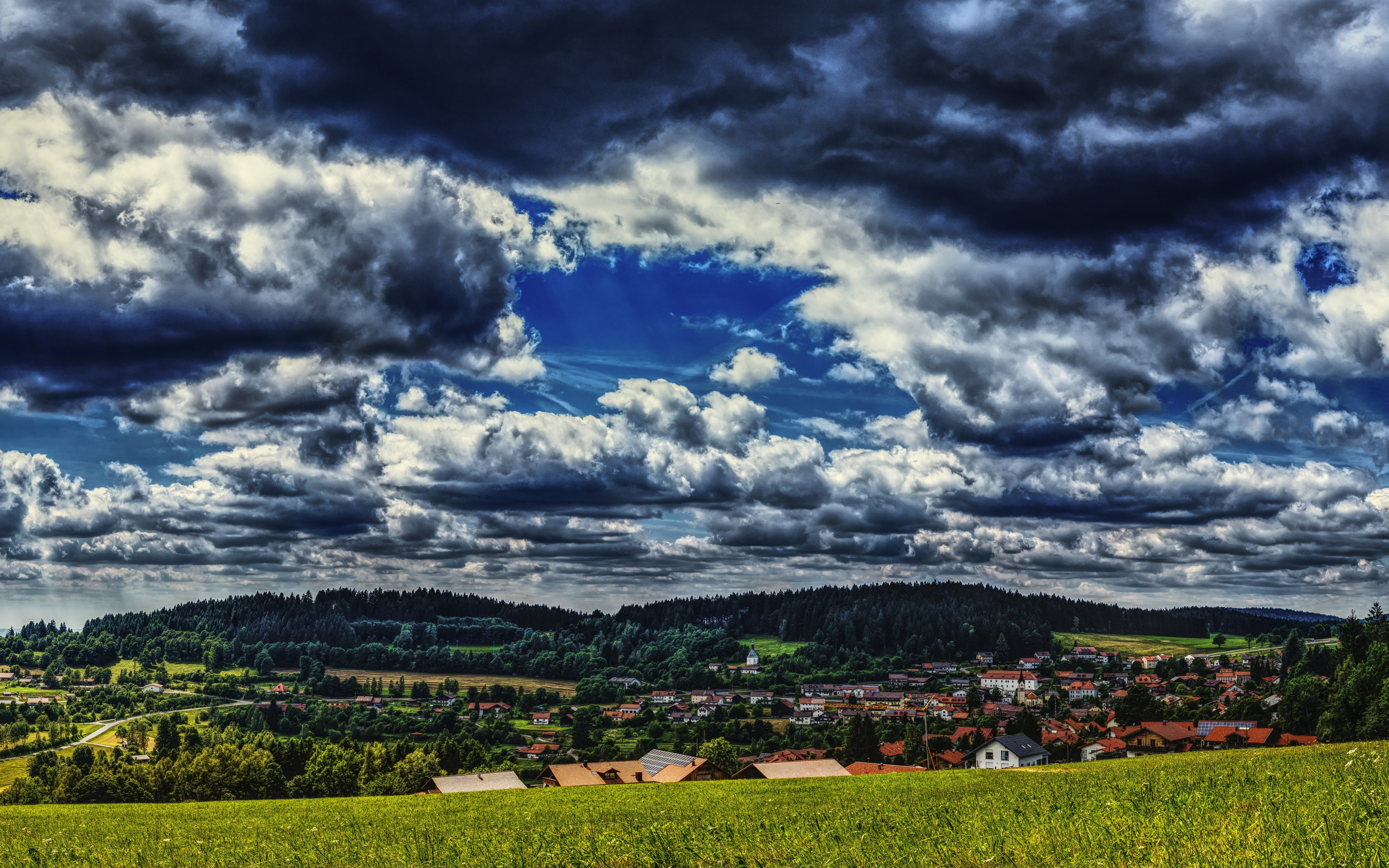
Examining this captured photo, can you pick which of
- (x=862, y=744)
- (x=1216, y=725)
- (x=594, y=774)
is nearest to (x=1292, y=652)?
(x=1216, y=725)

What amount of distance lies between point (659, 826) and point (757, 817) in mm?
3198

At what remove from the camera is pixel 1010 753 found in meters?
75.7

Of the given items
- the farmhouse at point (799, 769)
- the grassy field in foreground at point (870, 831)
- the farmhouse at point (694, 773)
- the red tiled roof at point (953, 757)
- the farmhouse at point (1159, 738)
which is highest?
the grassy field in foreground at point (870, 831)

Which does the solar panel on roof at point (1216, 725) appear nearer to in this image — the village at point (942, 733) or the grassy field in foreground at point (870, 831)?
the village at point (942, 733)

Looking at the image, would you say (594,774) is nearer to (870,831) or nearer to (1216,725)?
(870,831)

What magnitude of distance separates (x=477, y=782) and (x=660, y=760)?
38.0m

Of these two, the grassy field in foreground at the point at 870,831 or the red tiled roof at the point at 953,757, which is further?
the red tiled roof at the point at 953,757

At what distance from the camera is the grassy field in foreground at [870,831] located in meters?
7.34

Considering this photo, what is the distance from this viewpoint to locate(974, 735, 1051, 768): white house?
75625mm

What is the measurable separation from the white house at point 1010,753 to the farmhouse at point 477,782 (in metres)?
42.9

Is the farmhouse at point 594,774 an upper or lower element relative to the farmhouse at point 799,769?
lower

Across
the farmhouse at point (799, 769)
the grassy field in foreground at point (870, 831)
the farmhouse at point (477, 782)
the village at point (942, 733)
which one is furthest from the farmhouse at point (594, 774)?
the grassy field in foreground at point (870, 831)

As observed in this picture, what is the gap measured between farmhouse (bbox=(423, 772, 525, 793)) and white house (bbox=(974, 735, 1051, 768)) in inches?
1690

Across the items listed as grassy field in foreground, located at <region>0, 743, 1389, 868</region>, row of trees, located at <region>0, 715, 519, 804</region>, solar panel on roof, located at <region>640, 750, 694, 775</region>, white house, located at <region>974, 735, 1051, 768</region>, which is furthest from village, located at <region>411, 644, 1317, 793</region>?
grassy field in foreground, located at <region>0, 743, 1389, 868</region>
